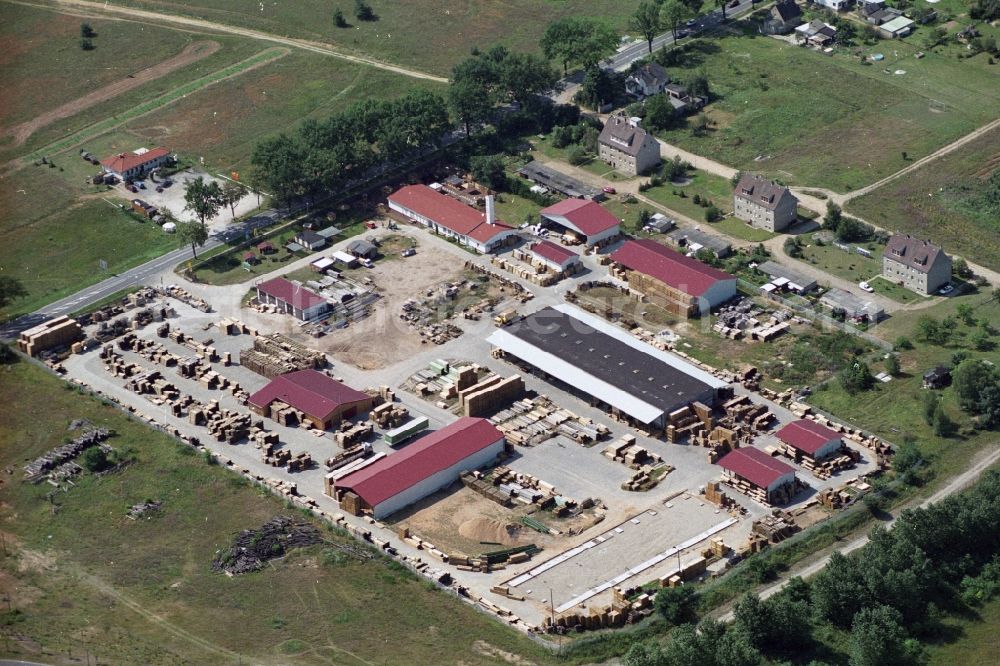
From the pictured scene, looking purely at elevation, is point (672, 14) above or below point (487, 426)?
above

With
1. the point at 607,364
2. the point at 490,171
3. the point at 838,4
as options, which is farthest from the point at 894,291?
the point at 838,4

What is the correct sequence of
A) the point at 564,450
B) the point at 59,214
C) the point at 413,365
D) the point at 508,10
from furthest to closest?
1. the point at 508,10
2. the point at 59,214
3. the point at 413,365
4. the point at 564,450

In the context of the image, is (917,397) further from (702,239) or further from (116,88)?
(116,88)

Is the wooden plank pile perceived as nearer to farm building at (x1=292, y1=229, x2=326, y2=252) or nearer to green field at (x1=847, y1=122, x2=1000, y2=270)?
farm building at (x1=292, y1=229, x2=326, y2=252)

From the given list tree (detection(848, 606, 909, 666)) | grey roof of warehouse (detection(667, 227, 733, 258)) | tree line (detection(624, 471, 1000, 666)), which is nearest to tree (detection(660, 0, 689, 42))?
grey roof of warehouse (detection(667, 227, 733, 258))

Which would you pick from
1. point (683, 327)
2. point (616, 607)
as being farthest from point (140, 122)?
point (616, 607)

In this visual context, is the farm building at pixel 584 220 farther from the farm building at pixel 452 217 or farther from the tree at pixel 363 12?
the tree at pixel 363 12

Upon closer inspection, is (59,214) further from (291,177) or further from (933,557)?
(933,557)
